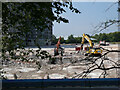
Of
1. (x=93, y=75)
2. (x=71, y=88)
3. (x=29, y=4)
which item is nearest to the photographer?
(x=29, y=4)

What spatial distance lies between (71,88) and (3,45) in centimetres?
252

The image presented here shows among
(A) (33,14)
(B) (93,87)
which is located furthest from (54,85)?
(A) (33,14)

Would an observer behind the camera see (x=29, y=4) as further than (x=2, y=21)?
No

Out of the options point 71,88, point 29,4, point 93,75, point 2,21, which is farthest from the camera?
point 93,75

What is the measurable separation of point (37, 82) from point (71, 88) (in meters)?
1.19

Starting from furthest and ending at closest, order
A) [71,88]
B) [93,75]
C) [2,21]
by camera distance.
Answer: [93,75] → [71,88] → [2,21]

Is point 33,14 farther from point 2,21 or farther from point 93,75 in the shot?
point 93,75

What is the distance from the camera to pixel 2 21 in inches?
117

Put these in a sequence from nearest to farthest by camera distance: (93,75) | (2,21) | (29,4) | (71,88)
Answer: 1. (29,4)
2. (2,21)
3. (71,88)
4. (93,75)

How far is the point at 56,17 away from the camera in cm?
301

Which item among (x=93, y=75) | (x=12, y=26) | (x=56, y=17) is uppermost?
(x=56, y=17)

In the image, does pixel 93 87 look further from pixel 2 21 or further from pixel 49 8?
pixel 2 21

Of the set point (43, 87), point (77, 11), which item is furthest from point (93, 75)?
point (77, 11)

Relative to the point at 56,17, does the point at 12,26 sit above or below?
below
